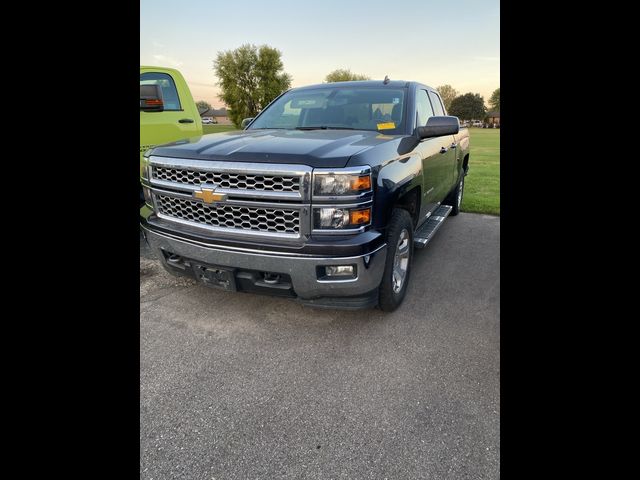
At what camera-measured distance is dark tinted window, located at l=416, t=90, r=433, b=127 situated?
372cm

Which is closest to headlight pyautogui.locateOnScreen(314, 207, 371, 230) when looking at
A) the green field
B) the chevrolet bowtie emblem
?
the chevrolet bowtie emblem

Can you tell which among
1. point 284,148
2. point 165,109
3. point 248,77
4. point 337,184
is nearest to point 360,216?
point 337,184

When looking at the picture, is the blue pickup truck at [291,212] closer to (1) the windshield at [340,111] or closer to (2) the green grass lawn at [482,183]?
A: (1) the windshield at [340,111]

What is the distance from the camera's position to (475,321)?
118 inches

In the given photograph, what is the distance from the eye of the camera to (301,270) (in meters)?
2.30

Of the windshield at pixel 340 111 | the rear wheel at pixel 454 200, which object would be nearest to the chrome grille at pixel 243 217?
the windshield at pixel 340 111

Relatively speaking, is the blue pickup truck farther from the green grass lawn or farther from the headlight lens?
the green grass lawn

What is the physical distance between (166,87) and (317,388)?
5.05 m

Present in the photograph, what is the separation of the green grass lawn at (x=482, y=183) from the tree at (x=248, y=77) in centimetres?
2606

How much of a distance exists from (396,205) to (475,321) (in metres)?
1.17
